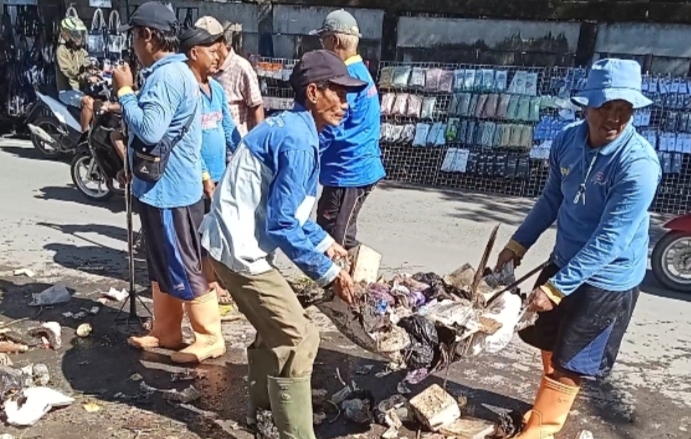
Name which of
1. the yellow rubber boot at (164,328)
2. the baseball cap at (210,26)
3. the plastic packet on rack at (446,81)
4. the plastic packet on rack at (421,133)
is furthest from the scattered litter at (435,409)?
the plastic packet on rack at (446,81)

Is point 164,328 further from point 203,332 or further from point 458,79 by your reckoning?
point 458,79

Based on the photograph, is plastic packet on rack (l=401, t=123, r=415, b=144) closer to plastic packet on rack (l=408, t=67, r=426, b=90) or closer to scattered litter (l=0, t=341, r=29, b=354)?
plastic packet on rack (l=408, t=67, r=426, b=90)

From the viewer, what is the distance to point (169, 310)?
15.7 ft

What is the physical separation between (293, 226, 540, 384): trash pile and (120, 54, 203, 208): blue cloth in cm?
98

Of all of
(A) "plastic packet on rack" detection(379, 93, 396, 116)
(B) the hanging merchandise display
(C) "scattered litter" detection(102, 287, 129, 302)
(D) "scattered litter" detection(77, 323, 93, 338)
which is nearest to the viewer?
(D) "scattered litter" detection(77, 323, 93, 338)

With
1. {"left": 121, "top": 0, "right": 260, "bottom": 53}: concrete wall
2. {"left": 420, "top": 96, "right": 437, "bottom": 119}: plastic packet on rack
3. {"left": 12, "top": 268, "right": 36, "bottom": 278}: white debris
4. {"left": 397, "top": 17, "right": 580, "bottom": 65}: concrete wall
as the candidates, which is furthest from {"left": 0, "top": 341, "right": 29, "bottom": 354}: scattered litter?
{"left": 121, "top": 0, "right": 260, "bottom": 53}: concrete wall

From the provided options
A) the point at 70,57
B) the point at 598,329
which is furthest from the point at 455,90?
the point at 598,329

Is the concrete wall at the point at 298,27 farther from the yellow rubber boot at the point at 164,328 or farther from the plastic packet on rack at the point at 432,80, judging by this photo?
the yellow rubber boot at the point at 164,328

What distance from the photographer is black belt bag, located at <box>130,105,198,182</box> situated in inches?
169

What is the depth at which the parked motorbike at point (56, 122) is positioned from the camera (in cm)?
957

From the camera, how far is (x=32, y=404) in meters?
4.07

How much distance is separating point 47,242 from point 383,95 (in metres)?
4.90

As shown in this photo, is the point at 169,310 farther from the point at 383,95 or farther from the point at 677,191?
the point at 677,191

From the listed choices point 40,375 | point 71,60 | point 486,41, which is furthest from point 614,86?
point 71,60
